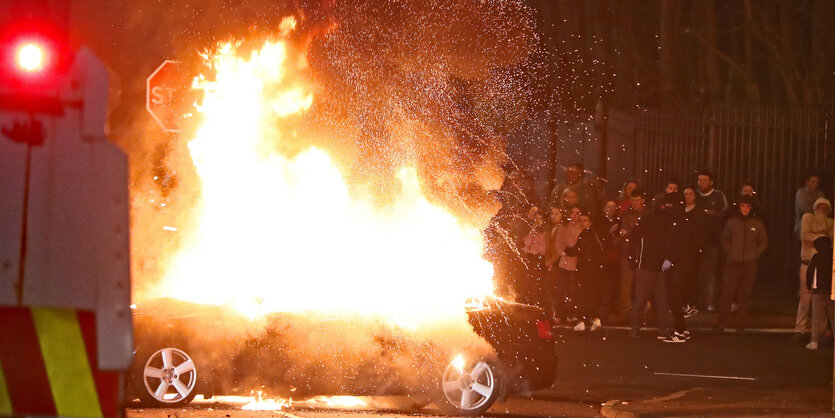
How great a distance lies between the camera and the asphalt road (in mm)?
9484

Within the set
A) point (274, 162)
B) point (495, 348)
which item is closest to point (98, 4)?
point (274, 162)

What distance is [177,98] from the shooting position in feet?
48.3

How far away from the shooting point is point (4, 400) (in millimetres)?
3027

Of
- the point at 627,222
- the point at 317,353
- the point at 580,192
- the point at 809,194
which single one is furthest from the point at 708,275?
the point at 317,353

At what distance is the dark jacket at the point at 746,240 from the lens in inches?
622

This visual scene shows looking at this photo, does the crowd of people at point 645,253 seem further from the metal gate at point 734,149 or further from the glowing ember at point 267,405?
the glowing ember at point 267,405

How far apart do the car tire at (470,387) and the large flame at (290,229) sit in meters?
0.46

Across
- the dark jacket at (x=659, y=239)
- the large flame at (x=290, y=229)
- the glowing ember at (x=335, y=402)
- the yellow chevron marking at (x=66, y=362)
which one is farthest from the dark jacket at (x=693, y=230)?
the yellow chevron marking at (x=66, y=362)

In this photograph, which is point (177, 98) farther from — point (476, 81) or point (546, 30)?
point (546, 30)

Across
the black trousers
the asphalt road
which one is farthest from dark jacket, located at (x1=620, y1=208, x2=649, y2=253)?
the asphalt road

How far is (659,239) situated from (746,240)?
178 centimetres

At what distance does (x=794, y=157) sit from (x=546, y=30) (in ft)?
27.8

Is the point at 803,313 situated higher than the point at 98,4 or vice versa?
the point at 98,4

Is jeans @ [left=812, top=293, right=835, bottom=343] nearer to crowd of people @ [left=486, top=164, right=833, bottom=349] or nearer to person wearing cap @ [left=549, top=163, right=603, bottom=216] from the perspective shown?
crowd of people @ [left=486, top=164, right=833, bottom=349]
